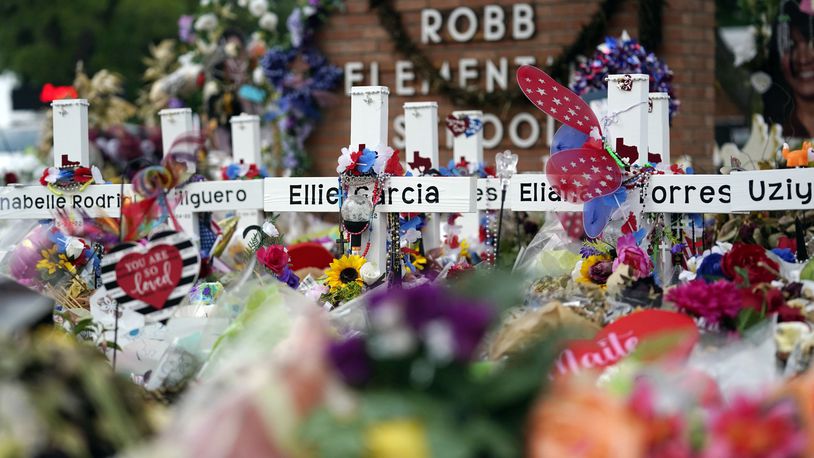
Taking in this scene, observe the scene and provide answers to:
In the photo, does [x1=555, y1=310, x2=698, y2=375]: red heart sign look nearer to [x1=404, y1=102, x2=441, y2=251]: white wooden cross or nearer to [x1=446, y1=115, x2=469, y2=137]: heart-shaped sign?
[x1=404, y1=102, x2=441, y2=251]: white wooden cross

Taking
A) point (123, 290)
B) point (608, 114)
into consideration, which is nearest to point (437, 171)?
point (608, 114)

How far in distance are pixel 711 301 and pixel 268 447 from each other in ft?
4.42

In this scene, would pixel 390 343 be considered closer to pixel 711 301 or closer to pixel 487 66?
pixel 711 301

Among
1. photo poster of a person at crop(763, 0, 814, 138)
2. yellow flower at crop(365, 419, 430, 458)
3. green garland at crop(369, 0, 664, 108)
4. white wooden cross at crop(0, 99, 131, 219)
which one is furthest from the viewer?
photo poster of a person at crop(763, 0, 814, 138)

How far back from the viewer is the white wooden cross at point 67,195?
4.89 metres

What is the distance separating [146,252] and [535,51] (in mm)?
6290

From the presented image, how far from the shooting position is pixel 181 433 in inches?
68.8

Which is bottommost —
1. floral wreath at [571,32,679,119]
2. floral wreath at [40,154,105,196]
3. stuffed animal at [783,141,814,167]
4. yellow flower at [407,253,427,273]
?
yellow flower at [407,253,427,273]

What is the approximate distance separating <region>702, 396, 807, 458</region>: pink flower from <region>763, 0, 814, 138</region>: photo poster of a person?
8342mm

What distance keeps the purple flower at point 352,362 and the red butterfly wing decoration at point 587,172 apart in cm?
261

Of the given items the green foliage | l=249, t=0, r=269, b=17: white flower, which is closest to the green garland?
l=249, t=0, r=269, b=17: white flower

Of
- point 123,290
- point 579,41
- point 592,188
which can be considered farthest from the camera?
point 579,41

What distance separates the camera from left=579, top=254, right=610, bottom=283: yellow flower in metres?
4.05

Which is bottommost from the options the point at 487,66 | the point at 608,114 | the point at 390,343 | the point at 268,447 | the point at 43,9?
the point at 268,447
